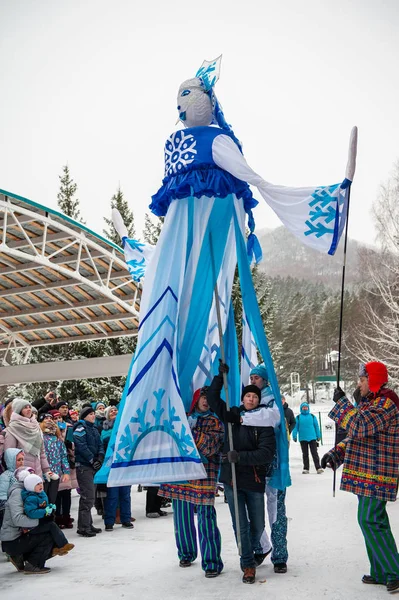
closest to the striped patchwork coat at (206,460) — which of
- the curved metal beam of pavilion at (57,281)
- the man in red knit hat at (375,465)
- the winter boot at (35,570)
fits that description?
the man in red knit hat at (375,465)

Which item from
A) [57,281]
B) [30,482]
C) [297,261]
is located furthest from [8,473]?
[297,261]

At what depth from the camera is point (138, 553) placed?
6.11 m

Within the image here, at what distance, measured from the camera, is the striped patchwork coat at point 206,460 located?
510cm

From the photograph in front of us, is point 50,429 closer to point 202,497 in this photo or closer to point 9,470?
point 9,470

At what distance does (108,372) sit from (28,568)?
11442 mm

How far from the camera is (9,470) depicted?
5746 mm

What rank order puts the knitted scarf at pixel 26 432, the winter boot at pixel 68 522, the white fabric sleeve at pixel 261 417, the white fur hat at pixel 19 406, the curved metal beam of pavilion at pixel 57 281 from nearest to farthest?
1. the white fabric sleeve at pixel 261 417
2. the knitted scarf at pixel 26 432
3. the white fur hat at pixel 19 406
4. the winter boot at pixel 68 522
5. the curved metal beam of pavilion at pixel 57 281

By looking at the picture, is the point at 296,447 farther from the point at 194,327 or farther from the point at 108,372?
the point at 194,327

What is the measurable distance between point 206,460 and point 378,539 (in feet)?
4.48

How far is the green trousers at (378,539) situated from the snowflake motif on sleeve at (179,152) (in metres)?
2.87

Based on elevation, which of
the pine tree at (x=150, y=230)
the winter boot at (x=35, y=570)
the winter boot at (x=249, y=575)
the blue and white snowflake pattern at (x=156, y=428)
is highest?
the pine tree at (x=150, y=230)

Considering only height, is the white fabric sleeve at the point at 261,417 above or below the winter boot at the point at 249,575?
above

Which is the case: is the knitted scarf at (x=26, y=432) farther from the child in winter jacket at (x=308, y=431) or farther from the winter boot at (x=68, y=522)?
the child in winter jacket at (x=308, y=431)

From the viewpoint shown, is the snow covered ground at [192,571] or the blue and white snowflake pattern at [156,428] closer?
the snow covered ground at [192,571]
